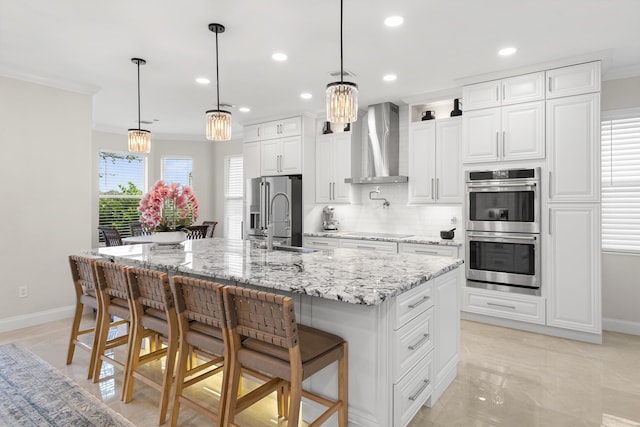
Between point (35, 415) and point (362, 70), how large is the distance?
3.92m

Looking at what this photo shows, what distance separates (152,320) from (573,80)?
13.9 feet

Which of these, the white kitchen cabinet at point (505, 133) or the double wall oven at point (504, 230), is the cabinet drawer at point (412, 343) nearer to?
the double wall oven at point (504, 230)

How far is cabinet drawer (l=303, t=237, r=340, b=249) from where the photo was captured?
17.0 ft

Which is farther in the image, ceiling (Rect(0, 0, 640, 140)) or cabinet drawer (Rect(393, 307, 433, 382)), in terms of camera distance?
ceiling (Rect(0, 0, 640, 140))

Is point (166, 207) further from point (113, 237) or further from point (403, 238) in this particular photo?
point (403, 238)

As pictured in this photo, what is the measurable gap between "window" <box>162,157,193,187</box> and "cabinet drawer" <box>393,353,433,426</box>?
21.4 ft

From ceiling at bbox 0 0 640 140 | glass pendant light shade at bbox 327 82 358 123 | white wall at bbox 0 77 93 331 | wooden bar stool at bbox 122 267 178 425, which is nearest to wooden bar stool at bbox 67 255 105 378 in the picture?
wooden bar stool at bbox 122 267 178 425

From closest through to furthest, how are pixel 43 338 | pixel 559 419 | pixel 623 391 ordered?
pixel 559 419 → pixel 623 391 → pixel 43 338

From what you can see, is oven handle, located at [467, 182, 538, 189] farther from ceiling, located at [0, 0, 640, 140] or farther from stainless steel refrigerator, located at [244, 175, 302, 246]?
stainless steel refrigerator, located at [244, 175, 302, 246]

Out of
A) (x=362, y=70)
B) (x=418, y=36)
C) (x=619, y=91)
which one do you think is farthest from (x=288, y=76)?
(x=619, y=91)

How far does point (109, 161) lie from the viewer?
698 cm

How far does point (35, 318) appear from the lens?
13.5 ft

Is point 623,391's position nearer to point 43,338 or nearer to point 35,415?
point 35,415

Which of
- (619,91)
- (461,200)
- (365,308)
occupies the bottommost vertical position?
(365,308)
